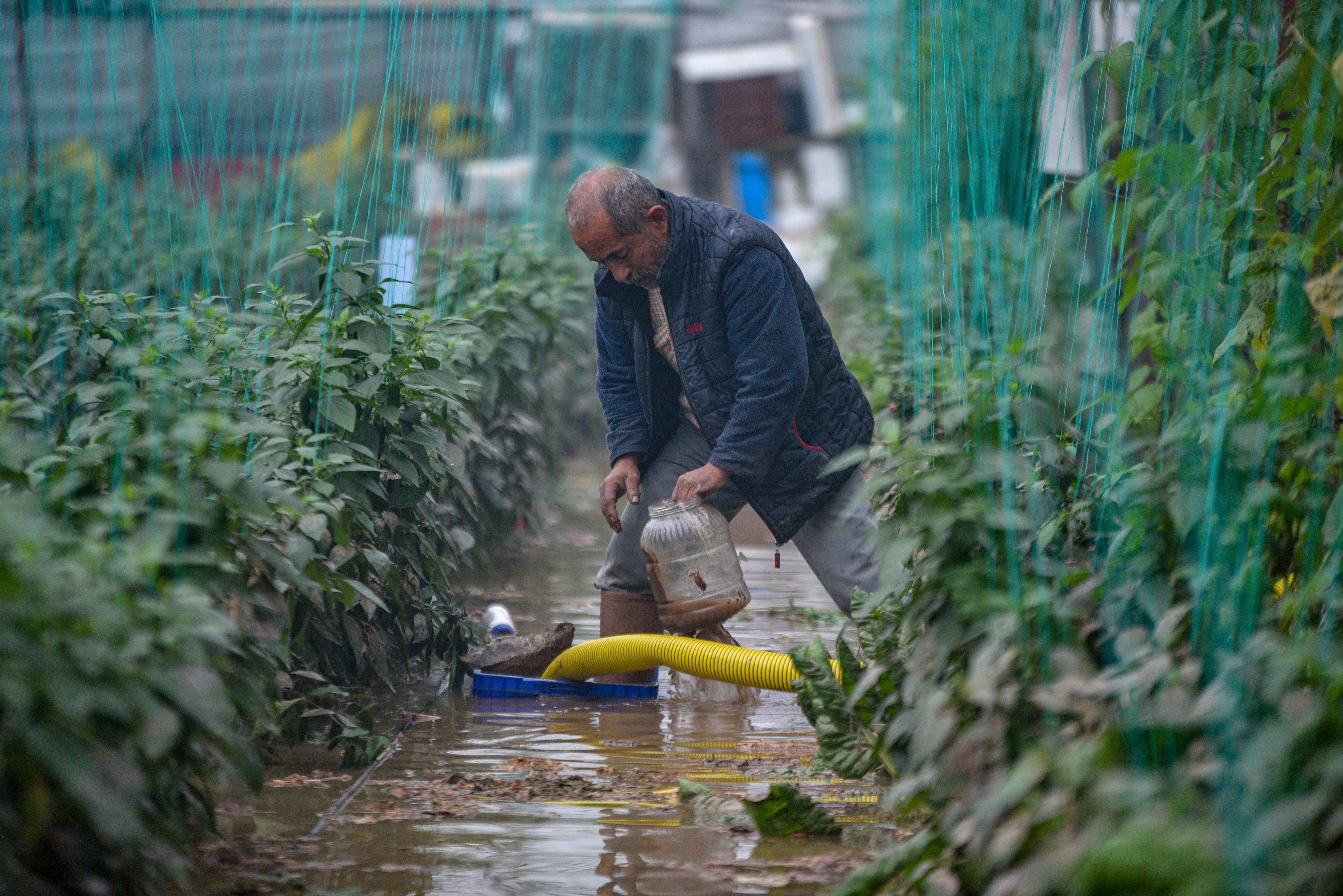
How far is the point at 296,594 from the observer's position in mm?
3135

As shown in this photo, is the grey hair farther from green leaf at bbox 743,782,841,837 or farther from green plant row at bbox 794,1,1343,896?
green leaf at bbox 743,782,841,837

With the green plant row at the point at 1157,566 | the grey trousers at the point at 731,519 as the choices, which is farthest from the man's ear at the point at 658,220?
the green plant row at the point at 1157,566

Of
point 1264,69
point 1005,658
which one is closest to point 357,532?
point 1005,658

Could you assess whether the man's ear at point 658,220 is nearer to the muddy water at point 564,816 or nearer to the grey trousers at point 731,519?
the grey trousers at point 731,519

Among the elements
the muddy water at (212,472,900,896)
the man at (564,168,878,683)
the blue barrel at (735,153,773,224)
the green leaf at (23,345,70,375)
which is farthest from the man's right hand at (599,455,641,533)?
the blue barrel at (735,153,773,224)

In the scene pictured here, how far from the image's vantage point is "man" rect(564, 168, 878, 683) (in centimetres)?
366

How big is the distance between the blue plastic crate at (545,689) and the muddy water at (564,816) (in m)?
0.04

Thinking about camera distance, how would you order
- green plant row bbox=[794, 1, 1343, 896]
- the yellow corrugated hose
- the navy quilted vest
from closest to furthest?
green plant row bbox=[794, 1, 1343, 896]
the yellow corrugated hose
the navy quilted vest

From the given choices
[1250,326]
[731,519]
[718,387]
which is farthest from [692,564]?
[1250,326]

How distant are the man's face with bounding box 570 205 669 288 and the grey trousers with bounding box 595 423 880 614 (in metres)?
0.56

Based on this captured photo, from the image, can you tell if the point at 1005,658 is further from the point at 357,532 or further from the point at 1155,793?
the point at 357,532

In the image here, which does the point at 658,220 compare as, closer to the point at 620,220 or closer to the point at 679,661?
the point at 620,220

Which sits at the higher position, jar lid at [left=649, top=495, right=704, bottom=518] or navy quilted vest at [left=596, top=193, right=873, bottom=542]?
navy quilted vest at [left=596, top=193, right=873, bottom=542]

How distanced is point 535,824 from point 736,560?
1.27 meters
